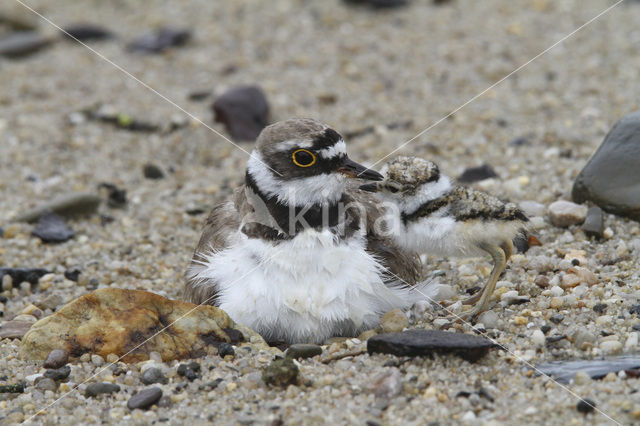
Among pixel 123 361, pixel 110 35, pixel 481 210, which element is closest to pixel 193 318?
pixel 123 361

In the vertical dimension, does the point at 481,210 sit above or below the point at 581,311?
above

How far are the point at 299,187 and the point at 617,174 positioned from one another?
2.27m

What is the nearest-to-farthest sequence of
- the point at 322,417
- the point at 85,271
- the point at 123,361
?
the point at 322,417
the point at 123,361
the point at 85,271

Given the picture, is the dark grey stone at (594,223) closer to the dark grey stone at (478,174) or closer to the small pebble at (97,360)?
the dark grey stone at (478,174)

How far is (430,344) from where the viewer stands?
3.78 metres

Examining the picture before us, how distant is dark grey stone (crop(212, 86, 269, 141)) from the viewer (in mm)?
7531

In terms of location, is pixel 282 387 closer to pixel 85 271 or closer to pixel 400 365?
pixel 400 365

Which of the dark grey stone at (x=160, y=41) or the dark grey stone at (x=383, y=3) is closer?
the dark grey stone at (x=160, y=41)

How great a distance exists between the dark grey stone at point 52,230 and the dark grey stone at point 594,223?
382 cm

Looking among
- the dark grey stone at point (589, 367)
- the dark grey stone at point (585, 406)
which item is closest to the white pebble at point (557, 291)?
the dark grey stone at point (589, 367)

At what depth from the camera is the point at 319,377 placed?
379cm

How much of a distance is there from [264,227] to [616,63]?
548 cm

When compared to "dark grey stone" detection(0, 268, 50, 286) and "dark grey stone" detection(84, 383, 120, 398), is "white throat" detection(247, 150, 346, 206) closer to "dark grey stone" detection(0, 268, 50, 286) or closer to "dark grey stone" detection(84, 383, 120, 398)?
"dark grey stone" detection(84, 383, 120, 398)

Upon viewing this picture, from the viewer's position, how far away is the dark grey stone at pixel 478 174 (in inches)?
250
